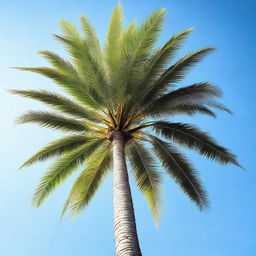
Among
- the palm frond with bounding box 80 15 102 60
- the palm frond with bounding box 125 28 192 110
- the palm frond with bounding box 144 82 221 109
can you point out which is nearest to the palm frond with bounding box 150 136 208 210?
the palm frond with bounding box 144 82 221 109

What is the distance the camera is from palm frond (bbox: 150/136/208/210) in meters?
10.7

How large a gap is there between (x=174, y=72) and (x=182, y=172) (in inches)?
141

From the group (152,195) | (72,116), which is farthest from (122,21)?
(152,195)

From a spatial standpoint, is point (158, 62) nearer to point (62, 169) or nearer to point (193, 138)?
point (193, 138)

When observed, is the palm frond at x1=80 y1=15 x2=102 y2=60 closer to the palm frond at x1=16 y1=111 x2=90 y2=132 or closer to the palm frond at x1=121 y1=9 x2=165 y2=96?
the palm frond at x1=121 y1=9 x2=165 y2=96

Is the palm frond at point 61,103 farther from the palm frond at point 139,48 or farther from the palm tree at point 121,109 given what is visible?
the palm frond at point 139,48

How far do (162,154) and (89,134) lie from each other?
110 inches

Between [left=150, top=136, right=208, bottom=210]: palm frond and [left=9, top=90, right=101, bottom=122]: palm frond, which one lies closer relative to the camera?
[left=9, top=90, right=101, bottom=122]: palm frond

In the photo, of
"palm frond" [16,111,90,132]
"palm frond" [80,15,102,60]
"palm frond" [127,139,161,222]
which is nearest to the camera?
"palm frond" [16,111,90,132]

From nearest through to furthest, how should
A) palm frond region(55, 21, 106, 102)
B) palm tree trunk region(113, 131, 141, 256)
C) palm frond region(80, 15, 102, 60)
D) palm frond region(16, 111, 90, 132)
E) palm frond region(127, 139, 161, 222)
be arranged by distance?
palm tree trunk region(113, 131, 141, 256) → palm frond region(55, 21, 106, 102) → palm frond region(16, 111, 90, 132) → palm frond region(80, 15, 102, 60) → palm frond region(127, 139, 161, 222)

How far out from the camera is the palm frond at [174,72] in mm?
10141

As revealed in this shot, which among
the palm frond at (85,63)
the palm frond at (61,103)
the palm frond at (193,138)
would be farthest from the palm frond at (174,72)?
the palm frond at (61,103)

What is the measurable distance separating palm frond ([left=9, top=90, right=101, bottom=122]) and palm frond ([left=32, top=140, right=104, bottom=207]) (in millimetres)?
1089

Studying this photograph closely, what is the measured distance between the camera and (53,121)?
10.4m
